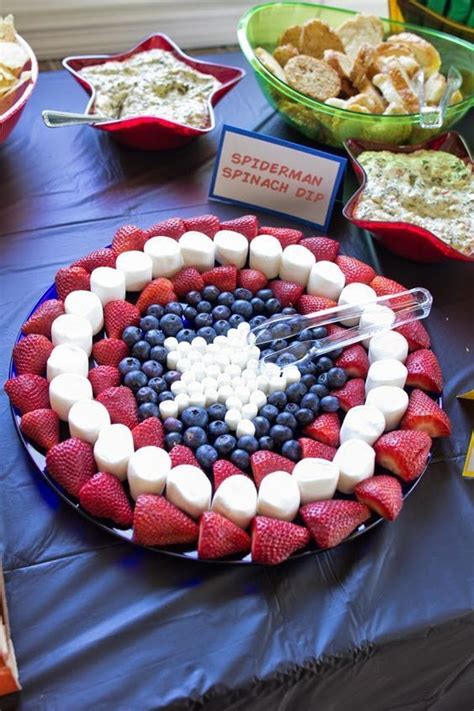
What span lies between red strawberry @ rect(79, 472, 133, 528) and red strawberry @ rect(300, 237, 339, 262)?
0.55 metres

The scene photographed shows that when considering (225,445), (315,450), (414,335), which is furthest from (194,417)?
(414,335)

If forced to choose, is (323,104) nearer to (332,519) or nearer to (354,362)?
(354,362)

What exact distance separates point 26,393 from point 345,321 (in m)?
0.49

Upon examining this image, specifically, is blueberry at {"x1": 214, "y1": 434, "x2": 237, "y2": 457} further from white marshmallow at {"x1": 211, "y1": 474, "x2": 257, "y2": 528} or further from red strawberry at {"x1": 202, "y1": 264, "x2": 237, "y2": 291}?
red strawberry at {"x1": 202, "y1": 264, "x2": 237, "y2": 291}

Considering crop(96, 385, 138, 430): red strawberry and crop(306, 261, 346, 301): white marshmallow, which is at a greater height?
crop(306, 261, 346, 301): white marshmallow

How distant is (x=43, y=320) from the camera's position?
109 cm

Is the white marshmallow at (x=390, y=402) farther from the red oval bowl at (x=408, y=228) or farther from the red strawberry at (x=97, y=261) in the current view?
the red strawberry at (x=97, y=261)

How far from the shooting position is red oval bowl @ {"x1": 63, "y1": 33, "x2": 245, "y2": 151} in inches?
55.7

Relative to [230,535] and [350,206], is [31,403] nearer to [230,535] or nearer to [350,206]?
[230,535]

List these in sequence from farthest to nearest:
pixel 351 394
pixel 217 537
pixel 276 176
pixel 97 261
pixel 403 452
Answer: pixel 276 176 → pixel 97 261 → pixel 351 394 → pixel 403 452 → pixel 217 537

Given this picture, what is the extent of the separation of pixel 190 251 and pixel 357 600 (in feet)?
1.94

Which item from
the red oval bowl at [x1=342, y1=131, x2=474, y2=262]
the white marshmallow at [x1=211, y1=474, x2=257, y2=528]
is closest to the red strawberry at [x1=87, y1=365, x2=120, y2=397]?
the white marshmallow at [x1=211, y1=474, x2=257, y2=528]

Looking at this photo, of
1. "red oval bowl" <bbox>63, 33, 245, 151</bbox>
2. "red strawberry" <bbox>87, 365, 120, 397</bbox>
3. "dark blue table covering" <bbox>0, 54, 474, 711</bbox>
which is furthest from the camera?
"red oval bowl" <bbox>63, 33, 245, 151</bbox>

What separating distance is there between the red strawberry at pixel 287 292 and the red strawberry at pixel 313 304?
1cm
